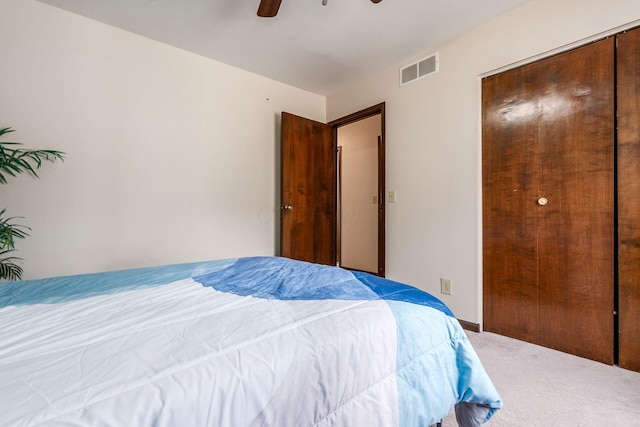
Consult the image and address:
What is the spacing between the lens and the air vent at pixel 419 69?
8.76 ft

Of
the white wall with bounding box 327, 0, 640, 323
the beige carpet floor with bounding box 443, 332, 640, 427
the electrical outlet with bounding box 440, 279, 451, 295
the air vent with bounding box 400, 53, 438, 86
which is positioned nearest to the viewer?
the beige carpet floor with bounding box 443, 332, 640, 427

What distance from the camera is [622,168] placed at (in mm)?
1778

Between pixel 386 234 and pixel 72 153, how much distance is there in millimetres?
2774

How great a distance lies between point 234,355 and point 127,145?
2473 mm

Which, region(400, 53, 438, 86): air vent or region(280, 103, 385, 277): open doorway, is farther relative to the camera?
region(280, 103, 385, 277): open doorway

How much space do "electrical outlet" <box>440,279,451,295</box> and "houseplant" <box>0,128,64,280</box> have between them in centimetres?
314

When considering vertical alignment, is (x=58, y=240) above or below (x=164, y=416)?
above

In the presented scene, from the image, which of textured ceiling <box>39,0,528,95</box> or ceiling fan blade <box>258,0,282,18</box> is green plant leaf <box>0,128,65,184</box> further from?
ceiling fan blade <box>258,0,282,18</box>

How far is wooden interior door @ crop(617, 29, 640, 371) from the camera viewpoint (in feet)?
5.68

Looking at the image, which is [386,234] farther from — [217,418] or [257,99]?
[217,418]

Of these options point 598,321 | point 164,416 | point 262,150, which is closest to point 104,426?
point 164,416

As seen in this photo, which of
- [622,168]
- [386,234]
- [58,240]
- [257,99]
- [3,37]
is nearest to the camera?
[622,168]

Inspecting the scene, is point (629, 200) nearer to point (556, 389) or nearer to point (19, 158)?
point (556, 389)

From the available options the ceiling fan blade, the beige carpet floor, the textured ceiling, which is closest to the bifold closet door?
the beige carpet floor
